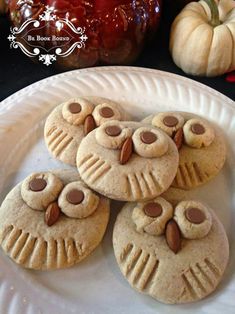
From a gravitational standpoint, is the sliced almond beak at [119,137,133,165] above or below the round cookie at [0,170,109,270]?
above

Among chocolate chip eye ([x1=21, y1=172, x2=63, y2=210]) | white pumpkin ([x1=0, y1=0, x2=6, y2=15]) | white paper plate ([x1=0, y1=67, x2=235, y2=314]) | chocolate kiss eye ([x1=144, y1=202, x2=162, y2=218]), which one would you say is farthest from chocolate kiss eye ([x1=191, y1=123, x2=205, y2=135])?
white pumpkin ([x1=0, y1=0, x2=6, y2=15])

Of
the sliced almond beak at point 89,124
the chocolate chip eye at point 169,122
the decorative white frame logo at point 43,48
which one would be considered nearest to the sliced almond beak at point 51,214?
the sliced almond beak at point 89,124

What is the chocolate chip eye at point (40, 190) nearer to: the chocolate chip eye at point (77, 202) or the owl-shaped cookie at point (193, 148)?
the chocolate chip eye at point (77, 202)

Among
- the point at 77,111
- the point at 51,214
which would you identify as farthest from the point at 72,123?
the point at 51,214

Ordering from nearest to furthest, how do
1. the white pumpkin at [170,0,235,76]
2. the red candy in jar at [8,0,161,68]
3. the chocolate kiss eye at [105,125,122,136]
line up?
1. the chocolate kiss eye at [105,125,122,136]
2. the red candy in jar at [8,0,161,68]
3. the white pumpkin at [170,0,235,76]

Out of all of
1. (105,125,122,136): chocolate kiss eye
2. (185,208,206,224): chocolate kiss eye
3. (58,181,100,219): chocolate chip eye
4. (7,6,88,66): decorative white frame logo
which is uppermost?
(7,6,88,66): decorative white frame logo

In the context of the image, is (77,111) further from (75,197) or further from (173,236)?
(173,236)

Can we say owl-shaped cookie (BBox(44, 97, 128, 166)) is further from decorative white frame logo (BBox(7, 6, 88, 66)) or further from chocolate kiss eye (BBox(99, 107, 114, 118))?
decorative white frame logo (BBox(7, 6, 88, 66))
